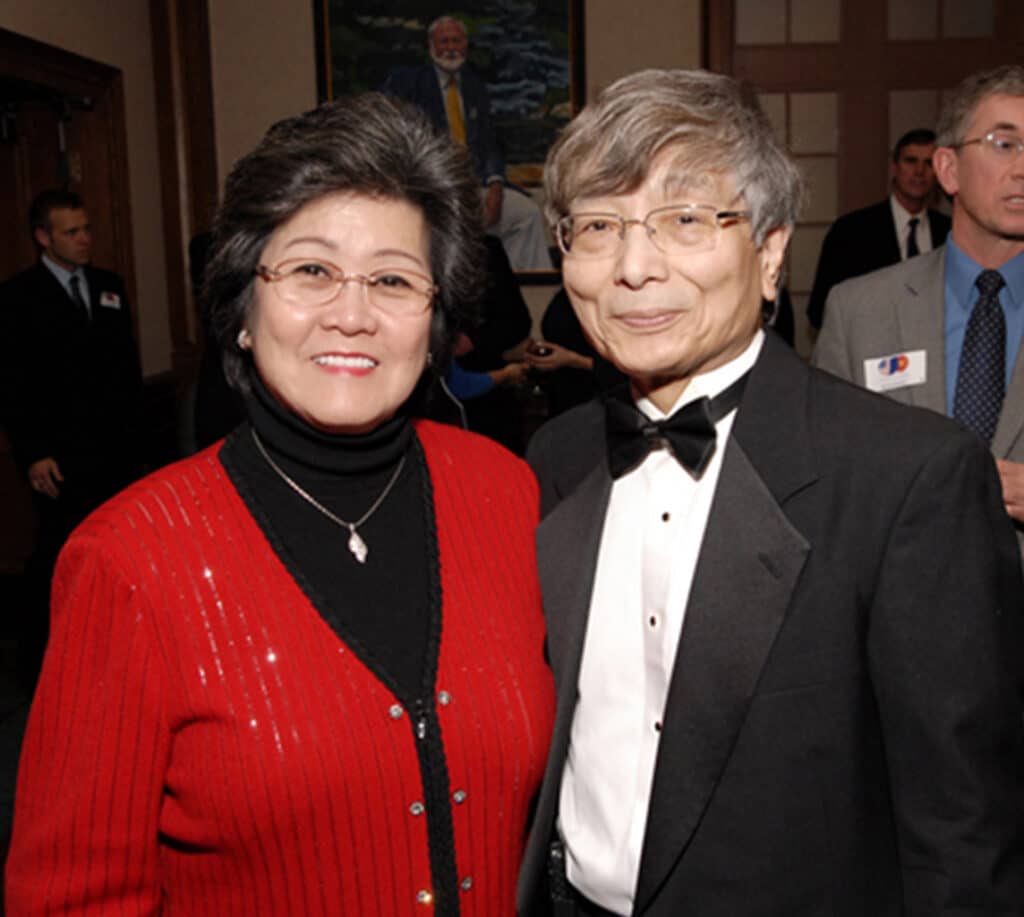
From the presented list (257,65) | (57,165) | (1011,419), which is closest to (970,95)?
(1011,419)

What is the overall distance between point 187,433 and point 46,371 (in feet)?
4.39

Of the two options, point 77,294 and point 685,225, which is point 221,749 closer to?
point 685,225

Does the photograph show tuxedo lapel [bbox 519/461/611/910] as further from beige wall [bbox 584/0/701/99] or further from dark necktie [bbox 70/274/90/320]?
beige wall [bbox 584/0/701/99]

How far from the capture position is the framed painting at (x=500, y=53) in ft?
20.2

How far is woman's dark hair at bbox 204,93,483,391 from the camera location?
1.40m

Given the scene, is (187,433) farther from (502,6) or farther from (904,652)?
(502,6)

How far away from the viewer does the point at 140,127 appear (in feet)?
19.2

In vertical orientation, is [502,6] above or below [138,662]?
above

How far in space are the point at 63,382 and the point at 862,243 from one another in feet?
12.7

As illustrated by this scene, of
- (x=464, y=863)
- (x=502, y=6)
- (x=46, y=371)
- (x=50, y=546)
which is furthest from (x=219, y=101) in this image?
(x=464, y=863)

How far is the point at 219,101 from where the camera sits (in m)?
6.40

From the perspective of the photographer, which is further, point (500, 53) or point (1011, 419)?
point (500, 53)

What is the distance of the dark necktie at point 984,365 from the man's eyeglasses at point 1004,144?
0.86 feet

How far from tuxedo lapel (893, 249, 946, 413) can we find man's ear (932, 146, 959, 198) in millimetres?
156
